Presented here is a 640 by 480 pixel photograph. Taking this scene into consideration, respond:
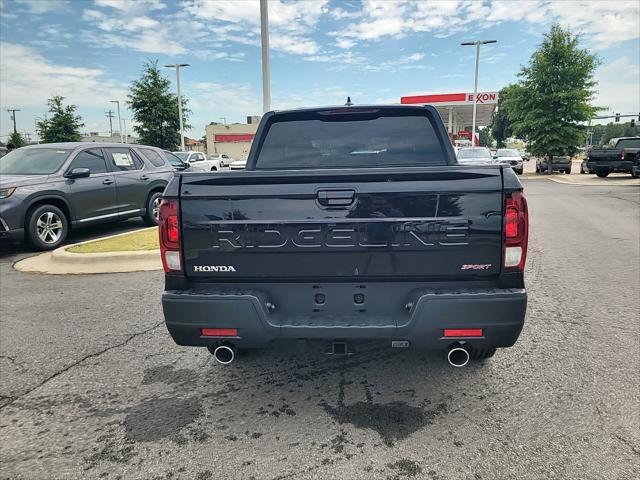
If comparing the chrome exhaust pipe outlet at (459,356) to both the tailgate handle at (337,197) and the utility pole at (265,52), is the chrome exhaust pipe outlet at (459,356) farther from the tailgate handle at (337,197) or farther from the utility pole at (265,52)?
the utility pole at (265,52)

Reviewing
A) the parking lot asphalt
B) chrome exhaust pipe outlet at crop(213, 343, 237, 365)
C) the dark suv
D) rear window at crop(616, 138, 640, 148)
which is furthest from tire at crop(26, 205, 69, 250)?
rear window at crop(616, 138, 640, 148)

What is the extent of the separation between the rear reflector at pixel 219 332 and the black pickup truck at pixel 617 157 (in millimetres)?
24856

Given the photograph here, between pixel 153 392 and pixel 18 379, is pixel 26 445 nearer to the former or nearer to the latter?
pixel 153 392

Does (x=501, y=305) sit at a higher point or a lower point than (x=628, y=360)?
higher

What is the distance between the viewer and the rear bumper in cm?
272

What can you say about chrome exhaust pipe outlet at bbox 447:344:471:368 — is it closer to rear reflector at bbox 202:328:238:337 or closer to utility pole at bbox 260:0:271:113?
rear reflector at bbox 202:328:238:337

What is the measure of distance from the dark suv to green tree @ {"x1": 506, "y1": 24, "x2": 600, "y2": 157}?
25.2 m

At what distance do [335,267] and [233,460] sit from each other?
1217mm

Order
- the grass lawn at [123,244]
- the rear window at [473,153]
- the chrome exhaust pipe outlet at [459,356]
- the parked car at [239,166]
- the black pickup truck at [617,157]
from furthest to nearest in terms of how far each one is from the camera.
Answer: the black pickup truck at [617,157] → the rear window at [473,153] → the grass lawn at [123,244] → the parked car at [239,166] → the chrome exhaust pipe outlet at [459,356]

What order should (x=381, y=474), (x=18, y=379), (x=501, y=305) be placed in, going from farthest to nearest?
(x=18, y=379)
(x=501, y=305)
(x=381, y=474)

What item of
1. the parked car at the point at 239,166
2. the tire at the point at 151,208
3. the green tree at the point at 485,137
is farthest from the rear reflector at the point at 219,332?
the green tree at the point at 485,137

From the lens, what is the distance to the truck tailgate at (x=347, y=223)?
272 cm

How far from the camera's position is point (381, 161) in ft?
13.0

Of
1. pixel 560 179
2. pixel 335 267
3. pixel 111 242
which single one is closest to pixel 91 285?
pixel 111 242
